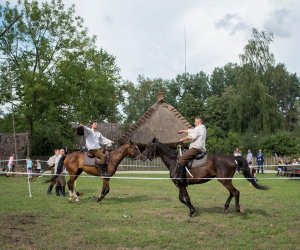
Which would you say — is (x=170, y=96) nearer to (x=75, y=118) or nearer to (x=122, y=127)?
(x=122, y=127)

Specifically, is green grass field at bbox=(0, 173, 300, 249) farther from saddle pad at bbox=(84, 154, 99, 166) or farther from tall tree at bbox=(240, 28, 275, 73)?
tall tree at bbox=(240, 28, 275, 73)

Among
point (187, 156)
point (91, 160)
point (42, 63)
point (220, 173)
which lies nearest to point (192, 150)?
point (187, 156)

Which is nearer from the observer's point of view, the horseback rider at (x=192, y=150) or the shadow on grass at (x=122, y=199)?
the horseback rider at (x=192, y=150)

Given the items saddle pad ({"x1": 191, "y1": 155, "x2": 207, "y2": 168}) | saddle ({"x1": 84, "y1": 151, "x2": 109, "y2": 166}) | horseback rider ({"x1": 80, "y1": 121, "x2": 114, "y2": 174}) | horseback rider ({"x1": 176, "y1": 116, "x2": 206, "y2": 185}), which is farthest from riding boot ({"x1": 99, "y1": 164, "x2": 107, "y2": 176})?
saddle pad ({"x1": 191, "y1": 155, "x2": 207, "y2": 168})

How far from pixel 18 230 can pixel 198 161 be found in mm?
5346

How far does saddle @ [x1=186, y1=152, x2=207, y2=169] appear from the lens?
12539 mm

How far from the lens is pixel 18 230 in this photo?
9938mm

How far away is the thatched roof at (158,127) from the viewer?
42531mm

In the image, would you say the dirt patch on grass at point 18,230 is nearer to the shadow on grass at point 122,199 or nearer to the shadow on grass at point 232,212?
the shadow on grass at point 122,199

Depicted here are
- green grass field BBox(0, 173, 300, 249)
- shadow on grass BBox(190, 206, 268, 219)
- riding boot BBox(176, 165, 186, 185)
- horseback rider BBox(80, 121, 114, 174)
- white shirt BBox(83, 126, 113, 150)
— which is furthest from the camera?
horseback rider BBox(80, 121, 114, 174)

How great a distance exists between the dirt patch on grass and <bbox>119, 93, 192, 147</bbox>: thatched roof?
100ft

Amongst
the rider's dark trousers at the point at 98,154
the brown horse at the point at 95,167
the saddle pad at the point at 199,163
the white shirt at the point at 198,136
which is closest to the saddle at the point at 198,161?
the saddle pad at the point at 199,163

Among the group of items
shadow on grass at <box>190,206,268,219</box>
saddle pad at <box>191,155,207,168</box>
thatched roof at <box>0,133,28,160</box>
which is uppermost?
thatched roof at <box>0,133,28,160</box>

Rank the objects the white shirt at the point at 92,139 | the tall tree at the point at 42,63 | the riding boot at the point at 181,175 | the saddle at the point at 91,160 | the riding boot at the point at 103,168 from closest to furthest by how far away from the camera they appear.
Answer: the riding boot at the point at 181,175 < the white shirt at the point at 92,139 < the riding boot at the point at 103,168 < the saddle at the point at 91,160 < the tall tree at the point at 42,63
